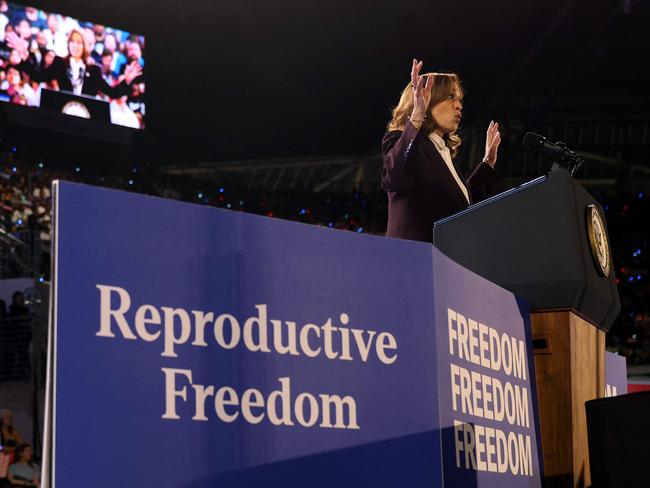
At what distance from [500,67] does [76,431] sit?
13412mm

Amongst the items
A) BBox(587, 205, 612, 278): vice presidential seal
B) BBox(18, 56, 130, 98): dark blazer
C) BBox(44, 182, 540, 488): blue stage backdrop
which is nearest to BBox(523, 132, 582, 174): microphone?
BBox(587, 205, 612, 278): vice presidential seal

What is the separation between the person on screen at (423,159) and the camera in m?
1.79

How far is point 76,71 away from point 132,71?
915mm

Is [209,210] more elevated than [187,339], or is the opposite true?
[209,210]

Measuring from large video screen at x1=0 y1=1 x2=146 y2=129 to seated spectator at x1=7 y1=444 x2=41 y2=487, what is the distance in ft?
29.7

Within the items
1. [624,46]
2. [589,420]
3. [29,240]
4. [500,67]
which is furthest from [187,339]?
[500,67]

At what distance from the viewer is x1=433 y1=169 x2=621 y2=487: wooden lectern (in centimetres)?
152

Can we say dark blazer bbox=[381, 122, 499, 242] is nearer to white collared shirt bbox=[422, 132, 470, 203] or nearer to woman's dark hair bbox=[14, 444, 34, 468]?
white collared shirt bbox=[422, 132, 470, 203]

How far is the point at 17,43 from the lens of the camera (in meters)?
14.5

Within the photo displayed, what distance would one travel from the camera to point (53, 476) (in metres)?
0.81

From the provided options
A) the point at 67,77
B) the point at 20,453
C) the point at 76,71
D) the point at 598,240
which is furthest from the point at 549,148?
the point at 76,71

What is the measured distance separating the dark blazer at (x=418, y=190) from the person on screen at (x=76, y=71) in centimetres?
1368

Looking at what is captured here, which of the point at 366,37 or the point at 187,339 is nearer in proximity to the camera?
the point at 187,339

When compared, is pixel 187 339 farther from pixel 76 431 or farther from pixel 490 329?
pixel 490 329
